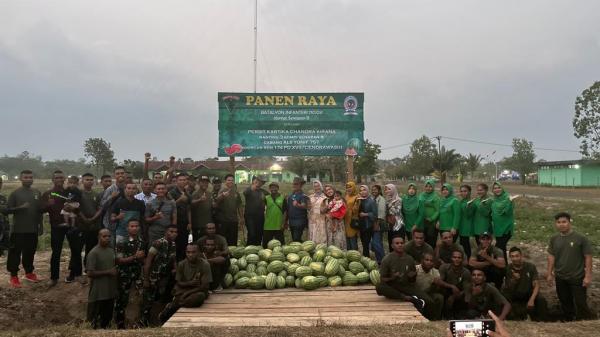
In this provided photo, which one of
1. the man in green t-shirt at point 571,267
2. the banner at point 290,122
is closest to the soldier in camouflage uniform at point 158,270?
the banner at point 290,122

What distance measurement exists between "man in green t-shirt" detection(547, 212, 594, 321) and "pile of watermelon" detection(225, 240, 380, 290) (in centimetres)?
314

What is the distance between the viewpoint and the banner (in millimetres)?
11766

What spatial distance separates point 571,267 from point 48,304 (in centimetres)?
961

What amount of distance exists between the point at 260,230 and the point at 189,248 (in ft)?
9.64

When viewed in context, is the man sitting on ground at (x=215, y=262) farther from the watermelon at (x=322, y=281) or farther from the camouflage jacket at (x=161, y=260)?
the watermelon at (x=322, y=281)

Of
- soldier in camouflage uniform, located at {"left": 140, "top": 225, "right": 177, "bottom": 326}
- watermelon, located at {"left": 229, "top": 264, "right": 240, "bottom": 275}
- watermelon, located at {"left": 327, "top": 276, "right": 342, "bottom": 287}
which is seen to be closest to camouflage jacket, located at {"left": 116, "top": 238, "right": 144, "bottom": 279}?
soldier in camouflage uniform, located at {"left": 140, "top": 225, "right": 177, "bottom": 326}

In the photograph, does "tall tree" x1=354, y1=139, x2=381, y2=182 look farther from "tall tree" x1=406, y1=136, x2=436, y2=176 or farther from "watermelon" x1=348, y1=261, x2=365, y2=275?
"watermelon" x1=348, y1=261, x2=365, y2=275

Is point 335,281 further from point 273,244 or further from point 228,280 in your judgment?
point 228,280

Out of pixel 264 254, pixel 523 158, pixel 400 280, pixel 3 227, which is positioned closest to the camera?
pixel 400 280

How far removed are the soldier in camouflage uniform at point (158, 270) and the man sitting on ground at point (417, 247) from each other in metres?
4.46

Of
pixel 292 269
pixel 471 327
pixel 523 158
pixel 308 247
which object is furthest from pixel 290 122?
pixel 523 158

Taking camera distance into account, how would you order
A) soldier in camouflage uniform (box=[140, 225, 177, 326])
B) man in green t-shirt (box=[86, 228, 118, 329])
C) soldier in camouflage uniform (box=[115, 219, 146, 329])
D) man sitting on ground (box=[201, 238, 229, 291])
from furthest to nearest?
man sitting on ground (box=[201, 238, 229, 291]) → soldier in camouflage uniform (box=[140, 225, 177, 326]) → soldier in camouflage uniform (box=[115, 219, 146, 329]) → man in green t-shirt (box=[86, 228, 118, 329])

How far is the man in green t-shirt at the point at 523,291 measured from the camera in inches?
300

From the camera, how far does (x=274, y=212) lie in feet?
32.1
